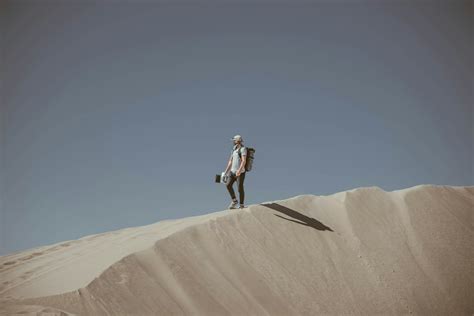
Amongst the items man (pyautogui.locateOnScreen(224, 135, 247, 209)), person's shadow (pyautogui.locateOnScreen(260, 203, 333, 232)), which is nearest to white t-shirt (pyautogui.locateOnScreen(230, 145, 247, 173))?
man (pyautogui.locateOnScreen(224, 135, 247, 209))

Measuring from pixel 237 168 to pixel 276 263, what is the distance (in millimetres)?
2605

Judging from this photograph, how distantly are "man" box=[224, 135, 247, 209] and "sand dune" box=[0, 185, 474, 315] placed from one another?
539mm

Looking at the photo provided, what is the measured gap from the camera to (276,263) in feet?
35.6

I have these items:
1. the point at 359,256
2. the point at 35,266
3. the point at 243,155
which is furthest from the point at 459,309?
the point at 35,266

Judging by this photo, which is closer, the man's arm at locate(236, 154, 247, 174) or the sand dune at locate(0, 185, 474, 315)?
the sand dune at locate(0, 185, 474, 315)

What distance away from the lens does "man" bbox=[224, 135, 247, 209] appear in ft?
39.4

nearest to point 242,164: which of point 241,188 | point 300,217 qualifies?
point 241,188

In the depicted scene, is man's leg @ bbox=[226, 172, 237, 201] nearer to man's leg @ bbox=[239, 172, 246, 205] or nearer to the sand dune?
man's leg @ bbox=[239, 172, 246, 205]

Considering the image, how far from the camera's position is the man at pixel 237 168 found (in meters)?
12.0

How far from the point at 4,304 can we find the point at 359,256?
7.93 metres

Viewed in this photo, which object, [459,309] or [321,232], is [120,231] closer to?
[321,232]

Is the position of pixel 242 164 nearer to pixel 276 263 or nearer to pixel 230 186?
pixel 230 186

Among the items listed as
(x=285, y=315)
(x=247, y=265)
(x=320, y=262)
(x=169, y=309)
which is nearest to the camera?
(x=169, y=309)

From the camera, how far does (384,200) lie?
14352 millimetres
